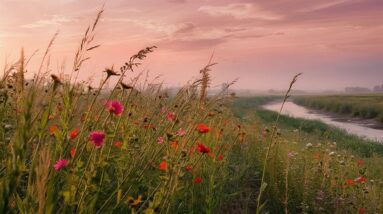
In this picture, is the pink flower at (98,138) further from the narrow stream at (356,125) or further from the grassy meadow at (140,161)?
the narrow stream at (356,125)

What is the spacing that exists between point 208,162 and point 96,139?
2092mm

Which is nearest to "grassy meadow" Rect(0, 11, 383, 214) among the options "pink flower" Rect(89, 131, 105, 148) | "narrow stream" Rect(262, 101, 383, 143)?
"pink flower" Rect(89, 131, 105, 148)

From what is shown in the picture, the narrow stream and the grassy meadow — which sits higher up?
the grassy meadow

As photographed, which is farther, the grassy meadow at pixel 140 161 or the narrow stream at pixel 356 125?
the narrow stream at pixel 356 125

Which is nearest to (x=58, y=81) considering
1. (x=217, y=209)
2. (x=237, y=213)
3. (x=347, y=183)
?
(x=217, y=209)

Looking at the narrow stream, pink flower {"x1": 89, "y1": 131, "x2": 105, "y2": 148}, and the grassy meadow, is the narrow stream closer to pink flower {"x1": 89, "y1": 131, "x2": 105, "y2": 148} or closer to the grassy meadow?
the grassy meadow

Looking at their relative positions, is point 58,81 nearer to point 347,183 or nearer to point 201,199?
point 201,199

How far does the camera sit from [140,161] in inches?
94.5

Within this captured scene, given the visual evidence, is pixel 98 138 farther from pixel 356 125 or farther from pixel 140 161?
pixel 356 125

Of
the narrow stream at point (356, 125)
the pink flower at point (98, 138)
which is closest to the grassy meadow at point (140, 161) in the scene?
the pink flower at point (98, 138)

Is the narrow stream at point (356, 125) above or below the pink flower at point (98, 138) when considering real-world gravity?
below

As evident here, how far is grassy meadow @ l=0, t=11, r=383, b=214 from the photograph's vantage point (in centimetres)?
153

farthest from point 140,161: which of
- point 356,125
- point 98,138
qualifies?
point 356,125

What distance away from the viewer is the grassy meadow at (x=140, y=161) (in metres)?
1.53
